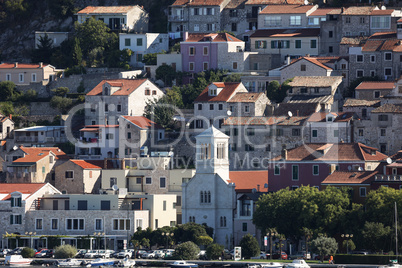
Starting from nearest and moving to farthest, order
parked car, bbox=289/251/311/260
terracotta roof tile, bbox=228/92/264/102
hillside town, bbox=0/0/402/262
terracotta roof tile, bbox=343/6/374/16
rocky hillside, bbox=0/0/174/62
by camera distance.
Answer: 1. parked car, bbox=289/251/311/260
2. hillside town, bbox=0/0/402/262
3. terracotta roof tile, bbox=228/92/264/102
4. terracotta roof tile, bbox=343/6/374/16
5. rocky hillside, bbox=0/0/174/62

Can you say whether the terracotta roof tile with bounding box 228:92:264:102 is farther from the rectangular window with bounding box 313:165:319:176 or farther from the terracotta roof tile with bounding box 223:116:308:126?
the rectangular window with bounding box 313:165:319:176

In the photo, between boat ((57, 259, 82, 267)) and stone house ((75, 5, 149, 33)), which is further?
stone house ((75, 5, 149, 33))

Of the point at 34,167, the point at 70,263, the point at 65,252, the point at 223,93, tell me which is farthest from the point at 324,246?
the point at 34,167

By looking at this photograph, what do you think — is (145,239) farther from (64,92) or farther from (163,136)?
(64,92)

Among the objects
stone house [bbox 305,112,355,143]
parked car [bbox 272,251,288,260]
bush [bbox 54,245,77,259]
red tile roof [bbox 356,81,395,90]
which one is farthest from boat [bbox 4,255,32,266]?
red tile roof [bbox 356,81,395,90]

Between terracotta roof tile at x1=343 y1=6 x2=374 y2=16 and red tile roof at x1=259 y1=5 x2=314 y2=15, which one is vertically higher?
red tile roof at x1=259 y1=5 x2=314 y2=15

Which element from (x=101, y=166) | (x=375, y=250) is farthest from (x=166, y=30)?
(x=375, y=250)

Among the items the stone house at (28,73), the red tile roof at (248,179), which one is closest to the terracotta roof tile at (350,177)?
the red tile roof at (248,179)
